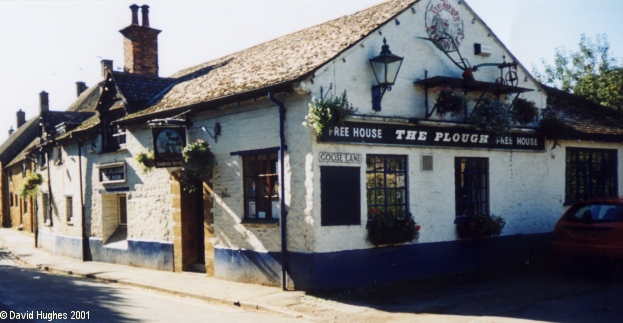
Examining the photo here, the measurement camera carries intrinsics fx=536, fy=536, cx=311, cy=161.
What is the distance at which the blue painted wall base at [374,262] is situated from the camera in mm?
10344

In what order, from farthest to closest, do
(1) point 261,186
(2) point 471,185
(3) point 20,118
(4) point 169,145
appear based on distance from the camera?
1. (3) point 20,118
2. (2) point 471,185
3. (4) point 169,145
4. (1) point 261,186

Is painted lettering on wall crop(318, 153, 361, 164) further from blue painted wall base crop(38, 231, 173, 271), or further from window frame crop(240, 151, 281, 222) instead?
blue painted wall base crop(38, 231, 173, 271)

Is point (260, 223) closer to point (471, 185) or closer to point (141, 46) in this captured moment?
point (471, 185)

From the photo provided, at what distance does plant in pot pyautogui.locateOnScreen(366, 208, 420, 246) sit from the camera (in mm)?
10852

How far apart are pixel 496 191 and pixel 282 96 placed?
6.04 metres

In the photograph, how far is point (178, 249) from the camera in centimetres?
1395

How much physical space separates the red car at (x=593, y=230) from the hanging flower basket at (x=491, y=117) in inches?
96.7

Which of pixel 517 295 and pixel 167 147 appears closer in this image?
pixel 517 295

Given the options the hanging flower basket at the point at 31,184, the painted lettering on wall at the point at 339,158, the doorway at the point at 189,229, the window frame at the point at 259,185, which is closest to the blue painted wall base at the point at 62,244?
the hanging flower basket at the point at 31,184

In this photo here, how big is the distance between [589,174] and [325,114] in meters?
9.96

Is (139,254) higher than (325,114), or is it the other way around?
(325,114)

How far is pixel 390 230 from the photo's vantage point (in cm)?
1087

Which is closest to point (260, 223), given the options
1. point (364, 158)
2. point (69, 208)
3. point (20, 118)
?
point (364, 158)

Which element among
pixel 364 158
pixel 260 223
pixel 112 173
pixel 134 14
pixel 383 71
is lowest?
pixel 260 223
